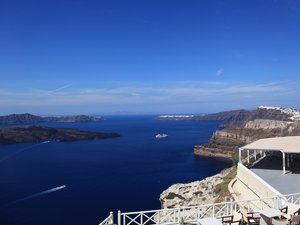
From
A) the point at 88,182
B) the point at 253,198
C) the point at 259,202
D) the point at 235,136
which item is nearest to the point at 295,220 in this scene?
the point at 259,202

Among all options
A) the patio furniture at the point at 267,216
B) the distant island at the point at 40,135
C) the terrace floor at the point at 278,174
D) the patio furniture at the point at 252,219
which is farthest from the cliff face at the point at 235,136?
the patio furniture at the point at 267,216

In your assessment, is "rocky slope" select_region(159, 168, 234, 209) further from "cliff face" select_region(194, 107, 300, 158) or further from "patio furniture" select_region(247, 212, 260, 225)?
"cliff face" select_region(194, 107, 300, 158)

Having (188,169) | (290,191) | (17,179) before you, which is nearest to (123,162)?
(188,169)

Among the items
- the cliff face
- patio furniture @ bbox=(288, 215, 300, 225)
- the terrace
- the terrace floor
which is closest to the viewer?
patio furniture @ bbox=(288, 215, 300, 225)

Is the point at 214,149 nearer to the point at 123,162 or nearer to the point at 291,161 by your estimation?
the point at 123,162

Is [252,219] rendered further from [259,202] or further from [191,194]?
[191,194]

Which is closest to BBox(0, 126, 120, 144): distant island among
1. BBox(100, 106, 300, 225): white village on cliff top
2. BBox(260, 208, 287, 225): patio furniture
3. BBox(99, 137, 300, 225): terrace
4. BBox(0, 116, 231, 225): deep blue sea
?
BBox(0, 116, 231, 225): deep blue sea

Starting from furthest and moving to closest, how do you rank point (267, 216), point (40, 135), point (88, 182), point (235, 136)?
point (40, 135), point (235, 136), point (88, 182), point (267, 216)

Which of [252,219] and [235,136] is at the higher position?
[252,219]
